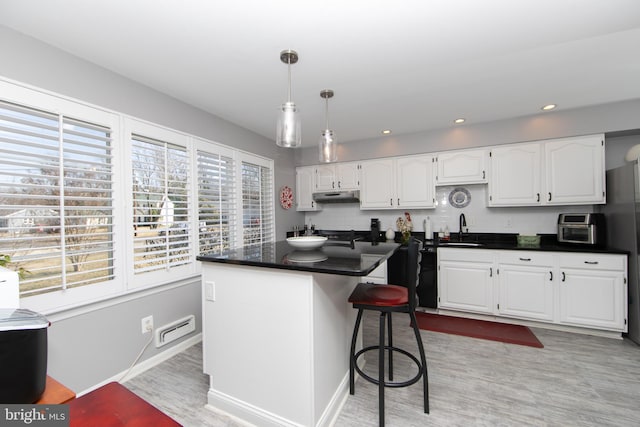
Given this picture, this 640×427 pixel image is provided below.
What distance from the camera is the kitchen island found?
1.50m

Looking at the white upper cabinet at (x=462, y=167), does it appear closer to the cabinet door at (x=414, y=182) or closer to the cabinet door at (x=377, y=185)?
the cabinet door at (x=414, y=182)

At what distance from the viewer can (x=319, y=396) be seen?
5.14ft

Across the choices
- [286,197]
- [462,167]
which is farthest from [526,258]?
[286,197]

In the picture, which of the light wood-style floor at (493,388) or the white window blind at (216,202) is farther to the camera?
the white window blind at (216,202)

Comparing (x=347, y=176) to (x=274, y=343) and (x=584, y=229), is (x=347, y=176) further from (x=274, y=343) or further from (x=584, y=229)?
(x=274, y=343)

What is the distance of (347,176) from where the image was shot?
Result: 13.9 feet

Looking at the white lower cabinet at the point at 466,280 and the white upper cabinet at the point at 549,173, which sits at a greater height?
the white upper cabinet at the point at 549,173

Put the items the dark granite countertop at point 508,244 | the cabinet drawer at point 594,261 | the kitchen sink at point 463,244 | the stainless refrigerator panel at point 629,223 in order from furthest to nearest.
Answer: the kitchen sink at point 463,244
the dark granite countertop at point 508,244
the cabinet drawer at point 594,261
the stainless refrigerator panel at point 629,223

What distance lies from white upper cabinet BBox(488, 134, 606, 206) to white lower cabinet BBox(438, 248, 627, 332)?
2.23 ft

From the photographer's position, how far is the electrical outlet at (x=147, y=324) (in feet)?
7.51

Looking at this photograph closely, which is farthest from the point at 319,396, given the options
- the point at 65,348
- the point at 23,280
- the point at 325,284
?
the point at 23,280

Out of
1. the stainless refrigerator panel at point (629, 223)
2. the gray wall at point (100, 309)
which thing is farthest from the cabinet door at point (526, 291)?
the gray wall at point (100, 309)

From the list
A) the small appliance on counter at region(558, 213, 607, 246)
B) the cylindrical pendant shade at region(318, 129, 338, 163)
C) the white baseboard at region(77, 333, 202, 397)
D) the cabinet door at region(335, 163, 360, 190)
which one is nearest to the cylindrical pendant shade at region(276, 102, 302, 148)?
the cylindrical pendant shade at region(318, 129, 338, 163)

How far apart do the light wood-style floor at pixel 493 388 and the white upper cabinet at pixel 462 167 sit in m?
1.95
